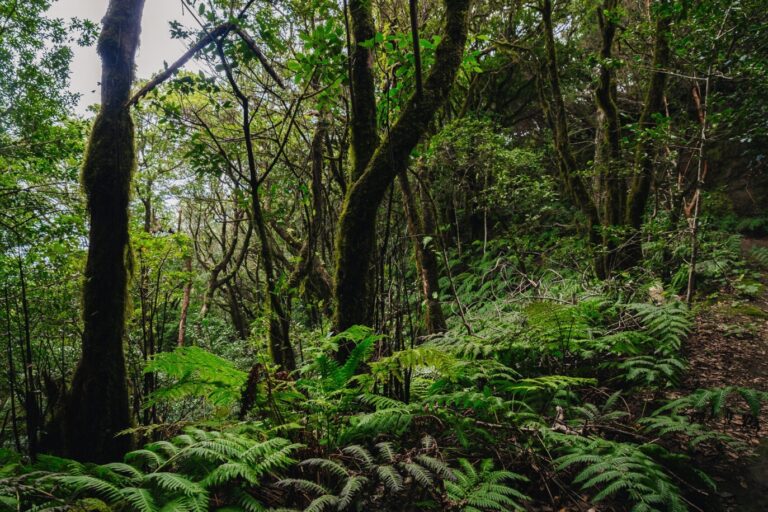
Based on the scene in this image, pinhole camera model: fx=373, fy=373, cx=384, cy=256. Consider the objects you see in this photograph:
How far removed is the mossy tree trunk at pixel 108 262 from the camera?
3.28 metres

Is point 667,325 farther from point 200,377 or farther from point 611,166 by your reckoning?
point 611,166

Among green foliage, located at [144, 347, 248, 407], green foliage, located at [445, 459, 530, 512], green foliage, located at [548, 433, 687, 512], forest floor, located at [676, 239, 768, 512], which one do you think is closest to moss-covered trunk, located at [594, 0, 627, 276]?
forest floor, located at [676, 239, 768, 512]

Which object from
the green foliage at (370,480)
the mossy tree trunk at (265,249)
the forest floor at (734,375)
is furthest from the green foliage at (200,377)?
the forest floor at (734,375)

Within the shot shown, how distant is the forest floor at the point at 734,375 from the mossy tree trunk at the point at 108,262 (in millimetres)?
4467

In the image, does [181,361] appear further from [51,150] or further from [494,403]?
[51,150]

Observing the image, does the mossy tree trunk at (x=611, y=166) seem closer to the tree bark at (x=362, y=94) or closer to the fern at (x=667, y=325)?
the fern at (x=667, y=325)

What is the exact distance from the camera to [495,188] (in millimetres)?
8539

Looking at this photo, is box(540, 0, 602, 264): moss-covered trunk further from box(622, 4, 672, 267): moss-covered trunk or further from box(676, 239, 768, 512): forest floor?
box(676, 239, 768, 512): forest floor

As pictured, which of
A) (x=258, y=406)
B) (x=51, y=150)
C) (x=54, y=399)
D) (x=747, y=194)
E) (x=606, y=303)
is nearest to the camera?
(x=258, y=406)

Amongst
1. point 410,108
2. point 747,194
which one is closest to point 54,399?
point 410,108

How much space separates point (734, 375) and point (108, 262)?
6.38 meters

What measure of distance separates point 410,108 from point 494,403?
2.68 m

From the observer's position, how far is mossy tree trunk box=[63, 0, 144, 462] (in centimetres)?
328

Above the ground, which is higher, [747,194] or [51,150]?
[51,150]
